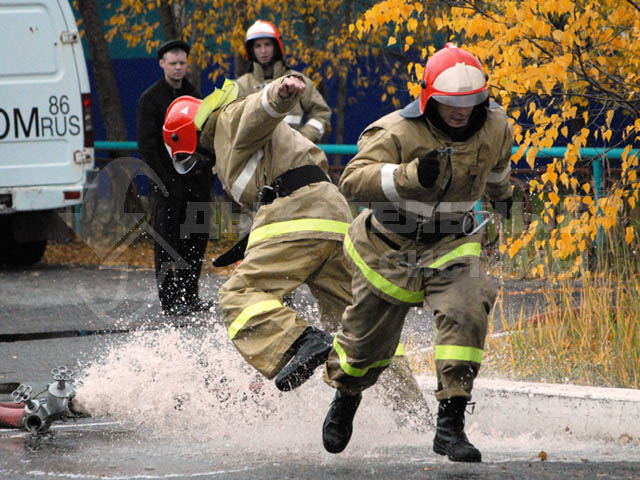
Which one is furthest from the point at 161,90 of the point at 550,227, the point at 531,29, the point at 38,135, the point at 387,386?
the point at 387,386

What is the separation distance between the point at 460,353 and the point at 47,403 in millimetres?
1963

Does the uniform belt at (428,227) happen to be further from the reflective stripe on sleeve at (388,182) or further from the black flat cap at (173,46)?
the black flat cap at (173,46)

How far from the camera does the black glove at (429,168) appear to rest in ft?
14.3

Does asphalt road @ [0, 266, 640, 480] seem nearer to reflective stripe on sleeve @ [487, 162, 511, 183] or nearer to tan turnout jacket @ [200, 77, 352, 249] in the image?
tan turnout jacket @ [200, 77, 352, 249]

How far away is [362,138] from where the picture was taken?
4.71 m

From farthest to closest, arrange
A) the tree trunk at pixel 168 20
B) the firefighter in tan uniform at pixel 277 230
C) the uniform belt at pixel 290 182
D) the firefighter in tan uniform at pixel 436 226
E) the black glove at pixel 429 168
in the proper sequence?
the tree trunk at pixel 168 20, the uniform belt at pixel 290 182, the firefighter in tan uniform at pixel 277 230, the firefighter in tan uniform at pixel 436 226, the black glove at pixel 429 168

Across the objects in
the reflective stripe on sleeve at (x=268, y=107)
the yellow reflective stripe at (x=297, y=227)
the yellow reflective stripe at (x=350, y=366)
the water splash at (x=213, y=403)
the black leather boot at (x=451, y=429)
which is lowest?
the water splash at (x=213, y=403)

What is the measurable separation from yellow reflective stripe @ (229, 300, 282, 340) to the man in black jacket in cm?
367

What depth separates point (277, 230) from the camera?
5250mm

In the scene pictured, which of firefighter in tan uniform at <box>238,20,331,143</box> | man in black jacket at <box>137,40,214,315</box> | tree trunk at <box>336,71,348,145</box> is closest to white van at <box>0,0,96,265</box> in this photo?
man in black jacket at <box>137,40,214,315</box>

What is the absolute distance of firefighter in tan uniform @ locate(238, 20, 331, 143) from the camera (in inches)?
342

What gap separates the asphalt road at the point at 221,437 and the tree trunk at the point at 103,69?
283 inches

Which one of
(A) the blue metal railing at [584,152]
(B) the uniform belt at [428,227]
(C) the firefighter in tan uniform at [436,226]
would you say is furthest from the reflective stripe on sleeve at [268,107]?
(A) the blue metal railing at [584,152]

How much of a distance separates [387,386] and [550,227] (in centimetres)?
398
